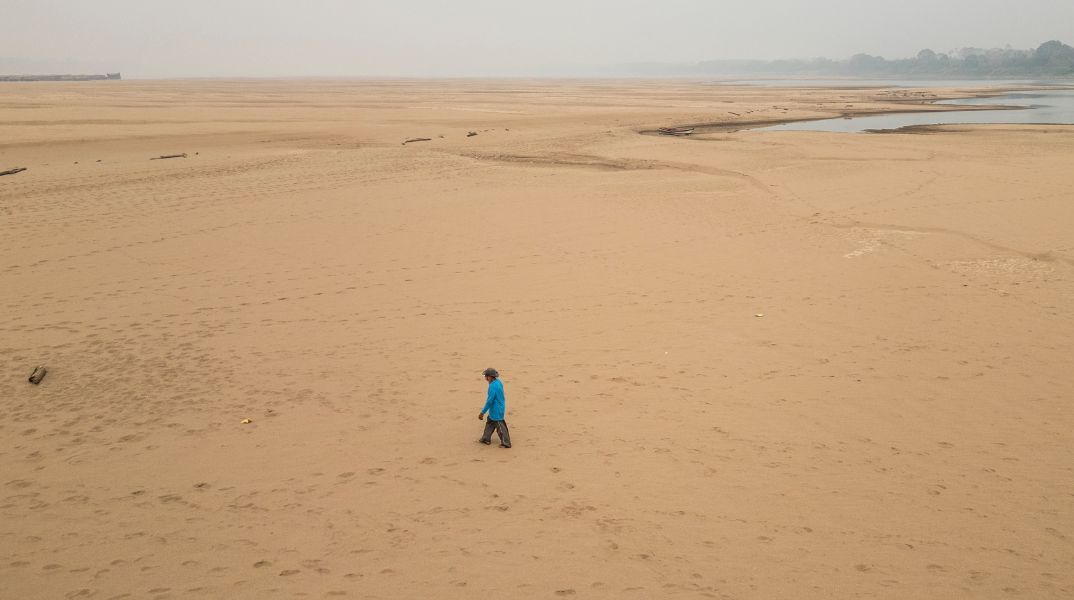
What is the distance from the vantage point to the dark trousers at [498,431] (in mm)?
6879

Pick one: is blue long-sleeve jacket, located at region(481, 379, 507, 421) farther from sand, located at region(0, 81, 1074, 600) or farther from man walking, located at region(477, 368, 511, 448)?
sand, located at region(0, 81, 1074, 600)

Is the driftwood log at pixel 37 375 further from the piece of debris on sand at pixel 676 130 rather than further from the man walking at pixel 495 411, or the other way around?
the piece of debris on sand at pixel 676 130

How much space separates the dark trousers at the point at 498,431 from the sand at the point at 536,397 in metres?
0.12

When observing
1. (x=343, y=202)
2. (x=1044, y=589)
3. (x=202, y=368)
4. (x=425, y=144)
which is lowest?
(x=1044, y=589)

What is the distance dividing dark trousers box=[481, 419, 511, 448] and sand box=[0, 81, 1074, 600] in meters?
0.12

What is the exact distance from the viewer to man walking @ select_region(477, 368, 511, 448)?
6746 millimetres

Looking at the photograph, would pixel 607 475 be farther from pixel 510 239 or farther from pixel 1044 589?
pixel 510 239

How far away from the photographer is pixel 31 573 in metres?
5.15

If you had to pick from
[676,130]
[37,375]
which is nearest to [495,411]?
[37,375]

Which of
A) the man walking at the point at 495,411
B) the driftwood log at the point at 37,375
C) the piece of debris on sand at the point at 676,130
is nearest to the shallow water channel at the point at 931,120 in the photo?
the piece of debris on sand at the point at 676,130

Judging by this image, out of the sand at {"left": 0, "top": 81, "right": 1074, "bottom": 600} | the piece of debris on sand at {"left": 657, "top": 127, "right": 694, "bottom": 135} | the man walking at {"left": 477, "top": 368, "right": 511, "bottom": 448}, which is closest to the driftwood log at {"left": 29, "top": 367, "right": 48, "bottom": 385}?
the sand at {"left": 0, "top": 81, "right": 1074, "bottom": 600}

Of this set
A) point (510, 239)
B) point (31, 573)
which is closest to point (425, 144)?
point (510, 239)

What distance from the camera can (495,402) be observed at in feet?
22.3

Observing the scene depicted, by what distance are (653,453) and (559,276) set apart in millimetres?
6376
